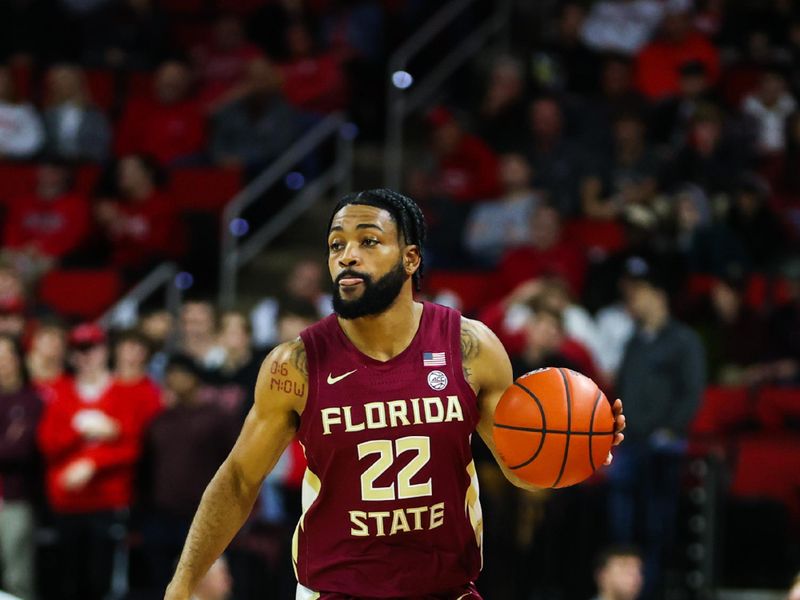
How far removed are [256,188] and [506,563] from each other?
4.73 meters

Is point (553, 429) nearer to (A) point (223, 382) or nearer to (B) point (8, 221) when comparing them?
(A) point (223, 382)

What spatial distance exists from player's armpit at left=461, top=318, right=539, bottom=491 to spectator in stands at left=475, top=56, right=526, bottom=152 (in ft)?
23.3

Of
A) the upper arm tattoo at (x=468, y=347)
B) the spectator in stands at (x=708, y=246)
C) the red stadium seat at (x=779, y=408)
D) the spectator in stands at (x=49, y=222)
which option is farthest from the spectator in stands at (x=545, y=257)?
the upper arm tattoo at (x=468, y=347)

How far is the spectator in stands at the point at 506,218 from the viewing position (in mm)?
10953

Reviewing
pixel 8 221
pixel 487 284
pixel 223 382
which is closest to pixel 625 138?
pixel 487 284

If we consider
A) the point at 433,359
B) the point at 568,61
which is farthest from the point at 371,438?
the point at 568,61

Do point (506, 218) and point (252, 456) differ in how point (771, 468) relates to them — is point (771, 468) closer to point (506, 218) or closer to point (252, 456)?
point (506, 218)

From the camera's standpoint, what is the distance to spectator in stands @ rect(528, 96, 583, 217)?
36.8 feet

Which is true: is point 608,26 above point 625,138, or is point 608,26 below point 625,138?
above

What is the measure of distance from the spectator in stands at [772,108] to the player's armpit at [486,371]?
23.7 feet

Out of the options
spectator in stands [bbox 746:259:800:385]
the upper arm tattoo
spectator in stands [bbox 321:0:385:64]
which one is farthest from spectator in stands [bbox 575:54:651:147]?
the upper arm tattoo

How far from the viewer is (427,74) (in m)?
13.1

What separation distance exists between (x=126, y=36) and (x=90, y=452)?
19.9 feet

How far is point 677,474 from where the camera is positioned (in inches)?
344
